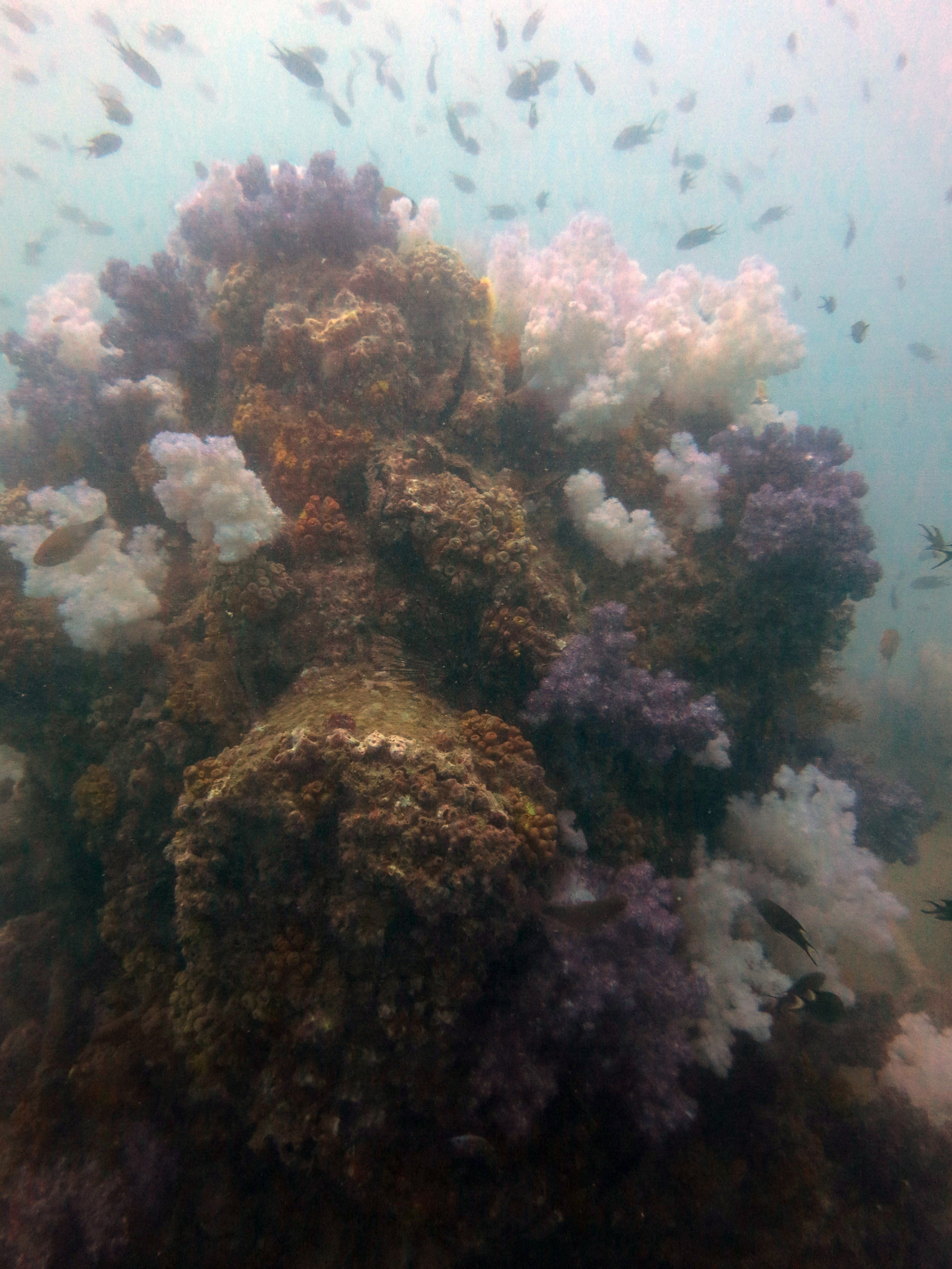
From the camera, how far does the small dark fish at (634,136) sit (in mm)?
14516

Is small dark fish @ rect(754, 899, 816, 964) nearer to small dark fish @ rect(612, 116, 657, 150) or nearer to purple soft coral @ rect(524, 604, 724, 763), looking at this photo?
purple soft coral @ rect(524, 604, 724, 763)

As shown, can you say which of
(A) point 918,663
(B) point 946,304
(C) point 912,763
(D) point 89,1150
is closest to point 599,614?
(D) point 89,1150

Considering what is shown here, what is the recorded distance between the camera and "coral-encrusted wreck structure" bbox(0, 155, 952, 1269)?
3486mm

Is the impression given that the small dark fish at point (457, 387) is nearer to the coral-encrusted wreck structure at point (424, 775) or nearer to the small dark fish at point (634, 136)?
the coral-encrusted wreck structure at point (424, 775)

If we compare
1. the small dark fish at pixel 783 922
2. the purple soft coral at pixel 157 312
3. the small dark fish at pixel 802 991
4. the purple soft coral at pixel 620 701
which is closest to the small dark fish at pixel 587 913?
the purple soft coral at pixel 620 701

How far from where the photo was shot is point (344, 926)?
11.1 feet

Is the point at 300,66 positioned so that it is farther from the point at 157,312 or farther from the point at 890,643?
the point at 890,643

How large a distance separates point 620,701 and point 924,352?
31066mm

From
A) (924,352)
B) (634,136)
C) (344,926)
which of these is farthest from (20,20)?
(924,352)

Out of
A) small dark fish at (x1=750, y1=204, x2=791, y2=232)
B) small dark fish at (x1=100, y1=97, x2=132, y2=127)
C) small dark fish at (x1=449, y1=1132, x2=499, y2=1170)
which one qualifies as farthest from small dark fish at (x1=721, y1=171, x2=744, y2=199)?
small dark fish at (x1=449, y1=1132, x2=499, y2=1170)

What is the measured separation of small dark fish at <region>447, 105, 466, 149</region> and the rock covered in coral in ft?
61.4

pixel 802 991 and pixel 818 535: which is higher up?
pixel 818 535

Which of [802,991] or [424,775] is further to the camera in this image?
[802,991]

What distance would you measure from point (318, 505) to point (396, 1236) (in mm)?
5756
